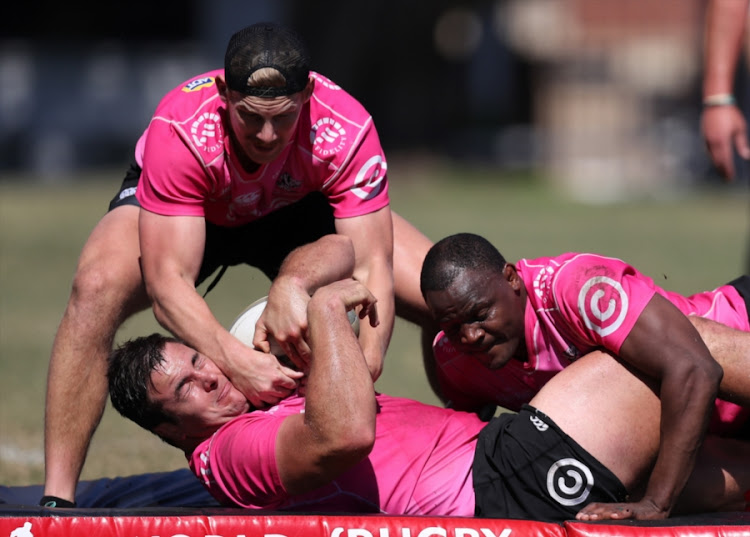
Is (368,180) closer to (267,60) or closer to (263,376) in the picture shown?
(267,60)

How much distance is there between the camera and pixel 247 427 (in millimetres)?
4172

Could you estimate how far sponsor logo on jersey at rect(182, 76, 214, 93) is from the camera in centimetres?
486

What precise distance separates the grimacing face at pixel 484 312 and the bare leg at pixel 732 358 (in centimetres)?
71

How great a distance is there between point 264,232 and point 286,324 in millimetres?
1283

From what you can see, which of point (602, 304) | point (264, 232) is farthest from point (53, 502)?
point (602, 304)

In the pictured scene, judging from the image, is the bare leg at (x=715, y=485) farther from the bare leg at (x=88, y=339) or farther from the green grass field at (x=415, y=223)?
the green grass field at (x=415, y=223)

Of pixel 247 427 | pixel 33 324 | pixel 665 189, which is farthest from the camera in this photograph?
pixel 665 189

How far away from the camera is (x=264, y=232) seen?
5410 mm

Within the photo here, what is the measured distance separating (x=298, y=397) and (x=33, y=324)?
717cm

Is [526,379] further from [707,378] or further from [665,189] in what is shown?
[665,189]

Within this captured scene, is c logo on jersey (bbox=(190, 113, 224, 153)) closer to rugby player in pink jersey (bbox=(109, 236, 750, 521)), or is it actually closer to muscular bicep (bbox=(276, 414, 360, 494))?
rugby player in pink jersey (bbox=(109, 236, 750, 521))

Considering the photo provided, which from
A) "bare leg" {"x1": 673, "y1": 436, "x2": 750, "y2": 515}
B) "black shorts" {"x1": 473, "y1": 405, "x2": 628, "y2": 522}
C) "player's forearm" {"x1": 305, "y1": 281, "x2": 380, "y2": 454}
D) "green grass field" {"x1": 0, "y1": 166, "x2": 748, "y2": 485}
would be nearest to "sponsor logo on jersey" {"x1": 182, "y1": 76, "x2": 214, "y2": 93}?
"player's forearm" {"x1": 305, "y1": 281, "x2": 380, "y2": 454}

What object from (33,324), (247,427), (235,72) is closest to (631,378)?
(247,427)

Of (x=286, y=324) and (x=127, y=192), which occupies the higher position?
(x=127, y=192)
